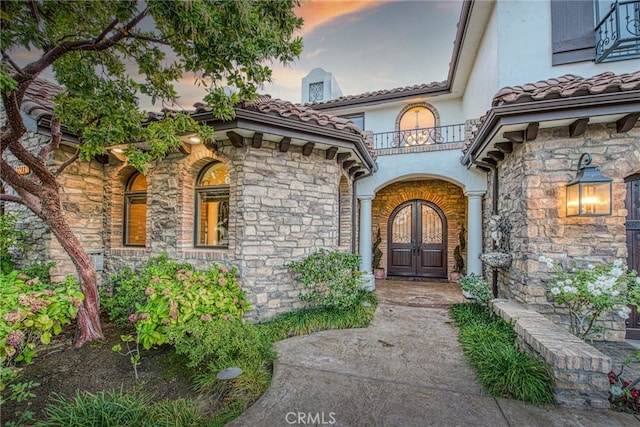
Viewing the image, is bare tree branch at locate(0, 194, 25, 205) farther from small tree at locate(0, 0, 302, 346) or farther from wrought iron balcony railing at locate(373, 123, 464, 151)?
wrought iron balcony railing at locate(373, 123, 464, 151)

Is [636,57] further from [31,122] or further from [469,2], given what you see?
[31,122]

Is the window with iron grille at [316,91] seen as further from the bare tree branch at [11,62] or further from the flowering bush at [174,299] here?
the bare tree branch at [11,62]

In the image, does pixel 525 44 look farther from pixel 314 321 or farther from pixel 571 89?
pixel 314 321

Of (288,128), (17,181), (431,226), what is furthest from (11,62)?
(431,226)

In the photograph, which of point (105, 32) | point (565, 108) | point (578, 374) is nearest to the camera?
point (578, 374)

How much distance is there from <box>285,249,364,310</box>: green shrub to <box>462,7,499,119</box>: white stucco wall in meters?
4.59

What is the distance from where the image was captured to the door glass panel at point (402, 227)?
389 inches

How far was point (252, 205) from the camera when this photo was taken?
4.73 metres

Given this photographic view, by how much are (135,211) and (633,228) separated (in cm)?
841

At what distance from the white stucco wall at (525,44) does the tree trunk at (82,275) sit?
→ 748 centimetres

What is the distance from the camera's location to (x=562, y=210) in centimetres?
403

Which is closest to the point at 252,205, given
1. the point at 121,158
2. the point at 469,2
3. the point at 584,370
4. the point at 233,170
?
the point at 233,170

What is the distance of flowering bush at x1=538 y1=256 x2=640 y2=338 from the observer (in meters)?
3.17

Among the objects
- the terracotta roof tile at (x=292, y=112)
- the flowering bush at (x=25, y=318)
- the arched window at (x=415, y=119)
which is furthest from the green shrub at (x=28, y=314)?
the arched window at (x=415, y=119)
